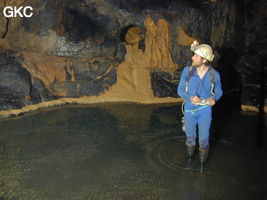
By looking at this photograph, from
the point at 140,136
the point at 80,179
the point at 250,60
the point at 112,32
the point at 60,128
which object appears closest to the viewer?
the point at 80,179

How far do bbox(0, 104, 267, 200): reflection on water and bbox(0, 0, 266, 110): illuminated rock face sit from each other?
1097mm

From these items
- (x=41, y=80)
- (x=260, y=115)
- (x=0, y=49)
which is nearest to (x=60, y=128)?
(x=41, y=80)

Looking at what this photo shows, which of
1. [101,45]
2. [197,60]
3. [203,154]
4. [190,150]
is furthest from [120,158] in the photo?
[101,45]

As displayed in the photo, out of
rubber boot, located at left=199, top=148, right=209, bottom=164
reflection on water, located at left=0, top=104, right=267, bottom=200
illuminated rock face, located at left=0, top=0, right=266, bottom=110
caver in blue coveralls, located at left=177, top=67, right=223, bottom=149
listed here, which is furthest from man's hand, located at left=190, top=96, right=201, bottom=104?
illuminated rock face, located at left=0, top=0, right=266, bottom=110

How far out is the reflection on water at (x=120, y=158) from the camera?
172 inches

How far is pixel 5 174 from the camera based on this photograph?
4.80 meters

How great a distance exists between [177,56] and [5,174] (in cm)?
513

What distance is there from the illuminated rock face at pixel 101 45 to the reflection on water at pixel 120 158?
110 centimetres

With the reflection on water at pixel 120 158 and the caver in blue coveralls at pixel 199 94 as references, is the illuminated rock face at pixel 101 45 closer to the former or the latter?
the reflection on water at pixel 120 158

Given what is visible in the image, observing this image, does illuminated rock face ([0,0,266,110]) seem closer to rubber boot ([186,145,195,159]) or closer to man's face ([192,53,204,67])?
rubber boot ([186,145,195,159])

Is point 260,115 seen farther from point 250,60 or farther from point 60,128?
point 60,128

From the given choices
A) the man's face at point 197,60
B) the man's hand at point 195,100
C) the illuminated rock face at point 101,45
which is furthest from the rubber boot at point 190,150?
the illuminated rock face at point 101,45

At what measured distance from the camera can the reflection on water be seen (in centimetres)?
437

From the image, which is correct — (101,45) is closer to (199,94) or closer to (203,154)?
(199,94)
